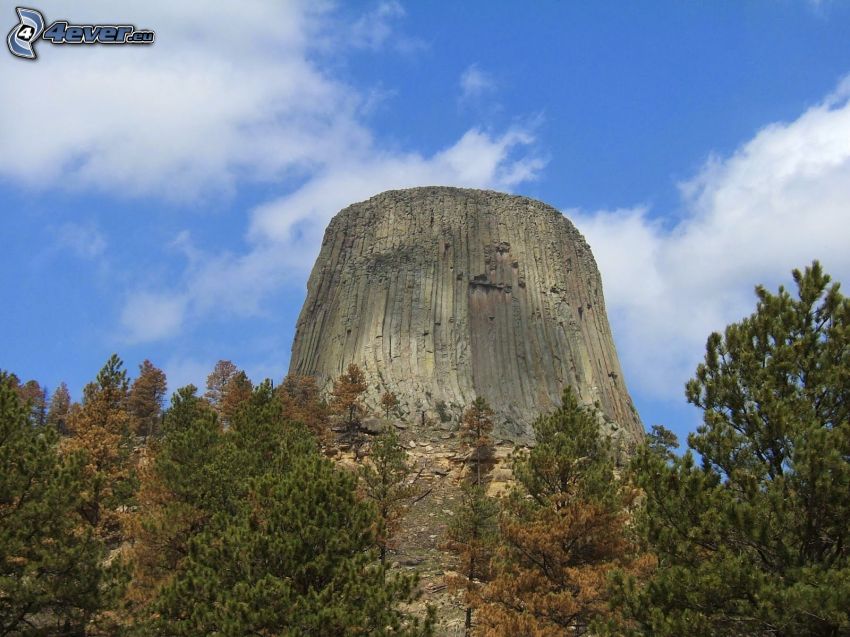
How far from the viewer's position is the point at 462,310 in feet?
307

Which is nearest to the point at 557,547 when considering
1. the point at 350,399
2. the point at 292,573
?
the point at 292,573

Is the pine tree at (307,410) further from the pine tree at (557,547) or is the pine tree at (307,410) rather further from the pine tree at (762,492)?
the pine tree at (762,492)

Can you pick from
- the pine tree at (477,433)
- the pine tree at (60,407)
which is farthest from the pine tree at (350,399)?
the pine tree at (60,407)

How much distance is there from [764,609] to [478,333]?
7638cm

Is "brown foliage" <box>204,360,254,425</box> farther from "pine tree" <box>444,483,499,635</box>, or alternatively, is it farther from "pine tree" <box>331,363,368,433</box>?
"pine tree" <box>444,483,499,635</box>

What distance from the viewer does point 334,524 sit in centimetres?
2359

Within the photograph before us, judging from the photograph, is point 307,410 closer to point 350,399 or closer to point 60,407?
point 350,399

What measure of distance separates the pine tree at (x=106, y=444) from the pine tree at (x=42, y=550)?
7.71m

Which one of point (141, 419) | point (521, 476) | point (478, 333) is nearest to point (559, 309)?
point (478, 333)

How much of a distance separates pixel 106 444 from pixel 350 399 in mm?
33194

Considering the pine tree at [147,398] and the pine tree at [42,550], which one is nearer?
the pine tree at [42,550]

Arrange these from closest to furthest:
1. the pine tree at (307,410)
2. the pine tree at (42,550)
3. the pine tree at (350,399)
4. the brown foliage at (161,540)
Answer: the pine tree at (42,550), the brown foliage at (161,540), the pine tree at (307,410), the pine tree at (350,399)

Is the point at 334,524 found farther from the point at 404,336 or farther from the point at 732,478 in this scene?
the point at 404,336

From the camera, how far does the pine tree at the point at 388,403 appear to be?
78688 millimetres
